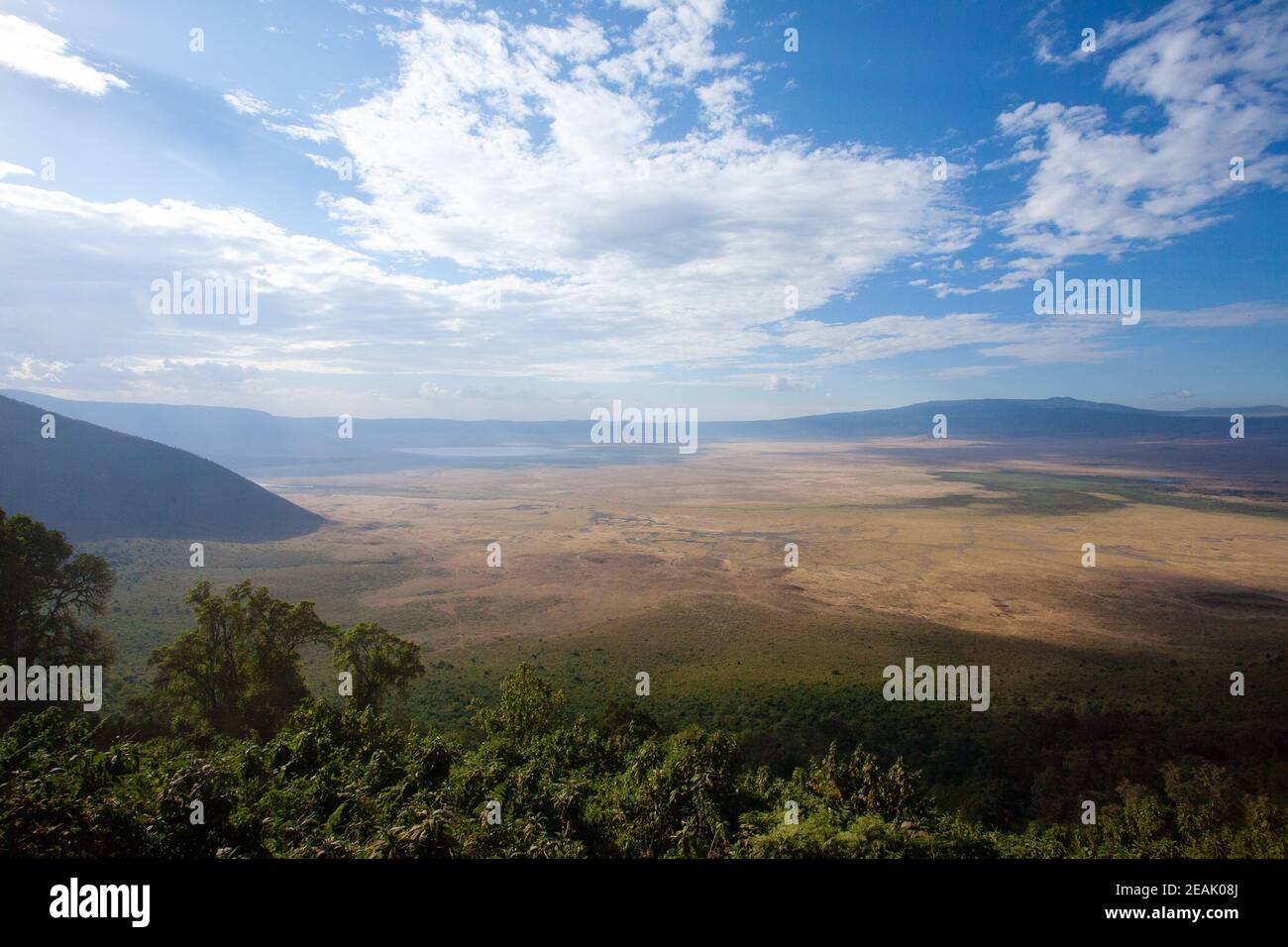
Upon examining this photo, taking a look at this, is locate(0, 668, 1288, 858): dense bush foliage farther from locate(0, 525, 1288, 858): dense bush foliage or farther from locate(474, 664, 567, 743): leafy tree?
locate(474, 664, 567, 743): leafy tree

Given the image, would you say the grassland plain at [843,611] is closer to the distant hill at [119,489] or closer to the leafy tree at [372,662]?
the distant hill at [119,489]

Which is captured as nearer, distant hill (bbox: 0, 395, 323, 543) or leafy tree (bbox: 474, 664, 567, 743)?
leafy tree (bbox: 474, 664, 567, 743)

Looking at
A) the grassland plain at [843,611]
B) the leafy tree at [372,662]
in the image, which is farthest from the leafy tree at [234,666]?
the grassland plain at [843,611]

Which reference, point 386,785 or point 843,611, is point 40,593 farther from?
point 843,611

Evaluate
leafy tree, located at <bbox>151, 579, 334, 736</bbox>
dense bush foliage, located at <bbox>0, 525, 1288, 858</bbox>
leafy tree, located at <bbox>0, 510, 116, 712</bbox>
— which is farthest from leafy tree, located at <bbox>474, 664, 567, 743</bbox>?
leafy tree, located at <bbox>0, 510, 116, 712</bbox>

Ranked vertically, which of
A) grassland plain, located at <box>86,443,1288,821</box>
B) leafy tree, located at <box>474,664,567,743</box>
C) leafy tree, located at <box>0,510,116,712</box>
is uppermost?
leafy tree, located at <box>0,510,116,712</box>
